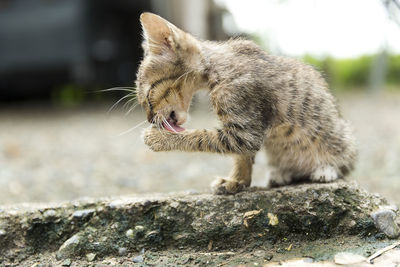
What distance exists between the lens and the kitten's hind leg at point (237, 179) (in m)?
2.67

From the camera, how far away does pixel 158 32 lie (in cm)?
274

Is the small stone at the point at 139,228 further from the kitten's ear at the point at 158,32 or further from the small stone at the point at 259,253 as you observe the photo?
the kitten's ear at the point at 158,32

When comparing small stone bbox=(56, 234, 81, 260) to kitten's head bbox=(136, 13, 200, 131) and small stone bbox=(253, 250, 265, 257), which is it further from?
small stone bbox=(253, 250, 265, 257)

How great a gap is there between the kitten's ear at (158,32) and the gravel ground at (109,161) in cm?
52

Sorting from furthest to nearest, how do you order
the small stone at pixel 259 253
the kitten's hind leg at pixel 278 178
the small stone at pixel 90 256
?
the kitten's hind leg at pixel 278 178 < the small stone at pixel 90 256 < the small stone at pixel 259 253

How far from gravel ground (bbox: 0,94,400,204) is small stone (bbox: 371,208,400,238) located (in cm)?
99

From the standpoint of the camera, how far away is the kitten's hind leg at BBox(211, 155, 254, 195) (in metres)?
2.67

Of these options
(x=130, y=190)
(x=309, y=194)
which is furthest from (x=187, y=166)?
(x=309, y=194)

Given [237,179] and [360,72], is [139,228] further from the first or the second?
[360,72]

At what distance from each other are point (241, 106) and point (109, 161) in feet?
11.0

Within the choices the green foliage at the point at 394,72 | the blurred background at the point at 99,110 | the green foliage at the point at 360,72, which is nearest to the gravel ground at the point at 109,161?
the blurred background at the point at 99,110

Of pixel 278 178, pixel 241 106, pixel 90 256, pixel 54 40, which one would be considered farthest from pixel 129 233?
pixel 54 40

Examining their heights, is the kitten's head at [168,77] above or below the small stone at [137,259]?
above

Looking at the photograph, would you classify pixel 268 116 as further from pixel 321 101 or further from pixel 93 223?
pixel 93 223
